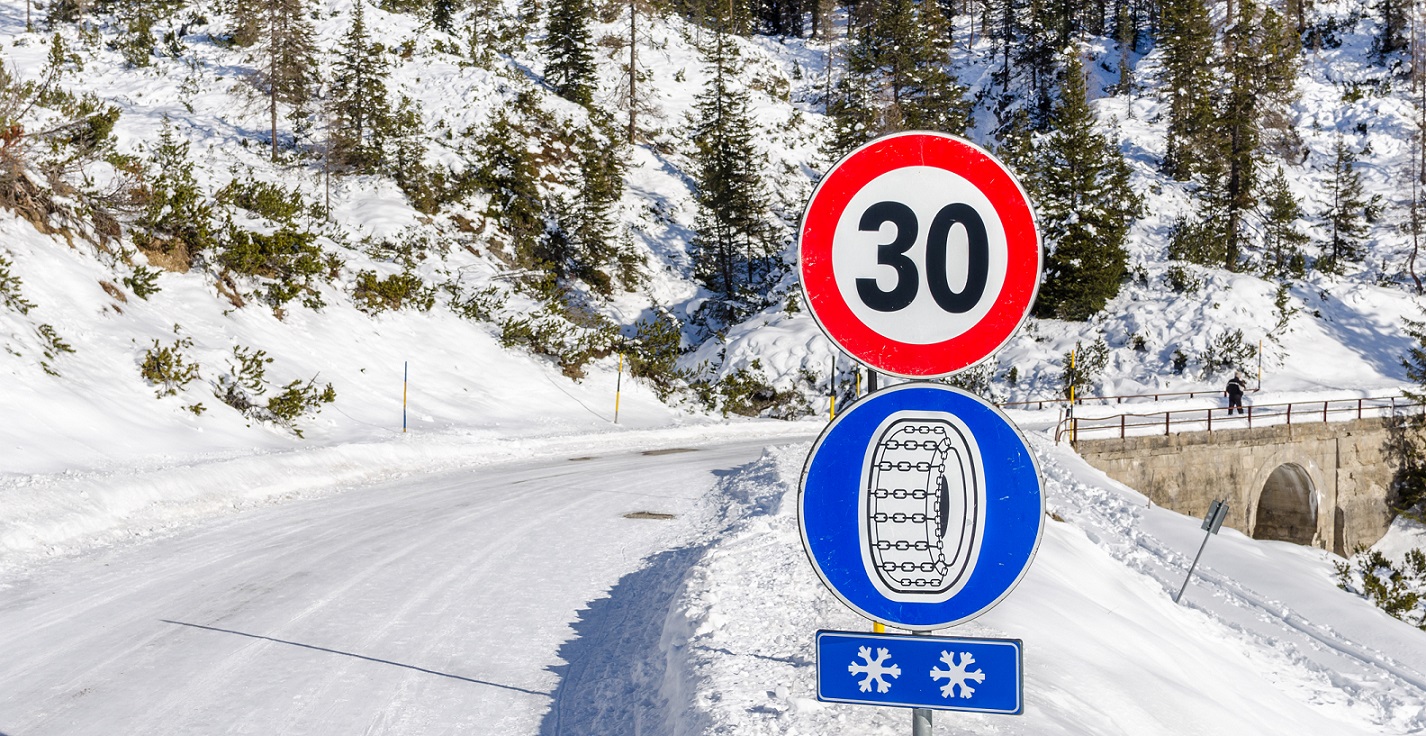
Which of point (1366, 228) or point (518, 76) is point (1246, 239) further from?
point (518, 76)

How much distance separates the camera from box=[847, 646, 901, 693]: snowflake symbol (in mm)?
2266

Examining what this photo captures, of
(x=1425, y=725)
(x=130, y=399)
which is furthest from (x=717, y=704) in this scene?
(x=130, y=399)

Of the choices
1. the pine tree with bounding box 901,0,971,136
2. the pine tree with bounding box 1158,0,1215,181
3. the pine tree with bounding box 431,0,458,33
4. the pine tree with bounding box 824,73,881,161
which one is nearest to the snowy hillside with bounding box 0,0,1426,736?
the pine tree with bounding box 431,0,458,33

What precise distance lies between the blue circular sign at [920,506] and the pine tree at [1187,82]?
53.1 metres

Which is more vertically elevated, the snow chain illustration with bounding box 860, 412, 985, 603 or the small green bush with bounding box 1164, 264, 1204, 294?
the small green bush with bounding box 1164, 264, 1204, 294

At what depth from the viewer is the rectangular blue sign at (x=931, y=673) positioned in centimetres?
221

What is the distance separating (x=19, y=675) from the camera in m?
5.45

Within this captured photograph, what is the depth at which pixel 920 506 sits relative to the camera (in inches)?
87.9

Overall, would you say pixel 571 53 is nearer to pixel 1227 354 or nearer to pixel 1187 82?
pixel 1227 354

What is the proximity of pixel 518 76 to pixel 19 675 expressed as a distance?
44.1 metres

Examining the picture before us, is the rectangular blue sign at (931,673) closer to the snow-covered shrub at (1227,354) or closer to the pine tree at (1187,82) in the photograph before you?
the snow-covered shrub at (1227,354)

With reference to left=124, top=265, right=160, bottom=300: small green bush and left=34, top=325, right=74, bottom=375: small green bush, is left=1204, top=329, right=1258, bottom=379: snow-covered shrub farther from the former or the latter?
left=34, top=325, right=74, bottom=375: small green bush

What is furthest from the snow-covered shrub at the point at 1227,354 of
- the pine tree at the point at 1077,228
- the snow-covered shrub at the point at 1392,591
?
the snow-covered shrub at the point at 1392,591

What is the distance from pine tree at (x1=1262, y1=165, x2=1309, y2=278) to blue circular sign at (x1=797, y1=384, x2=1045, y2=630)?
153ft
